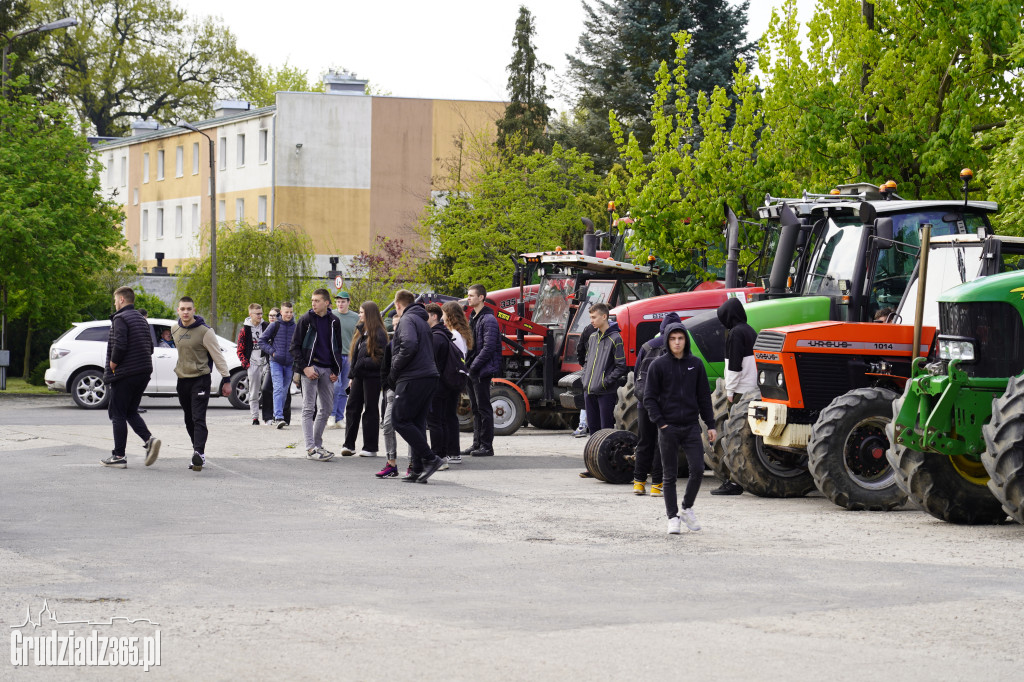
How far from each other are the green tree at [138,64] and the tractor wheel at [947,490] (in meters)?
62.4

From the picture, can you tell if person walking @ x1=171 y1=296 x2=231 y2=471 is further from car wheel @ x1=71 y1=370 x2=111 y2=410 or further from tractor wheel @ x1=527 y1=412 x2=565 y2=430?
car wheel @ x1=71 y1=370 x2=111 y2=410

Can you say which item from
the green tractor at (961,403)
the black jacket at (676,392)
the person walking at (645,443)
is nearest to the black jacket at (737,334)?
the person walking at (645,443)

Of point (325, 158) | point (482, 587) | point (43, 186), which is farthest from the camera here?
point (325, 158)

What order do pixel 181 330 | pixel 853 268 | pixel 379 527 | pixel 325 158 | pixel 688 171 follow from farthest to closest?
pixel 325 158, pixel 688 171, pixel 181 330, pixel 853 268, pixel 379 527

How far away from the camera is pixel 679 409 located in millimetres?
11070

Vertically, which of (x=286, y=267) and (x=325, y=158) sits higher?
(x=325, y=158)

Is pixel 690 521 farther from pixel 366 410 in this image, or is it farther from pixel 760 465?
pixel 366 410

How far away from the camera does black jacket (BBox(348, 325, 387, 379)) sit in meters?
16.5

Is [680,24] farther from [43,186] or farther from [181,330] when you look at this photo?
[181,330]

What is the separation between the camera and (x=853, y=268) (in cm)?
1404

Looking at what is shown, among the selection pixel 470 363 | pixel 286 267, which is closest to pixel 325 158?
pixel 286 267

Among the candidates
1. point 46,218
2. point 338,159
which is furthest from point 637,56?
point 46,218

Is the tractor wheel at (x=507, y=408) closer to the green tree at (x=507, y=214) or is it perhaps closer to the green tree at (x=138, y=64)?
the green tree at (x=507, y=214)

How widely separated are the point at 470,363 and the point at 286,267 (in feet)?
102
